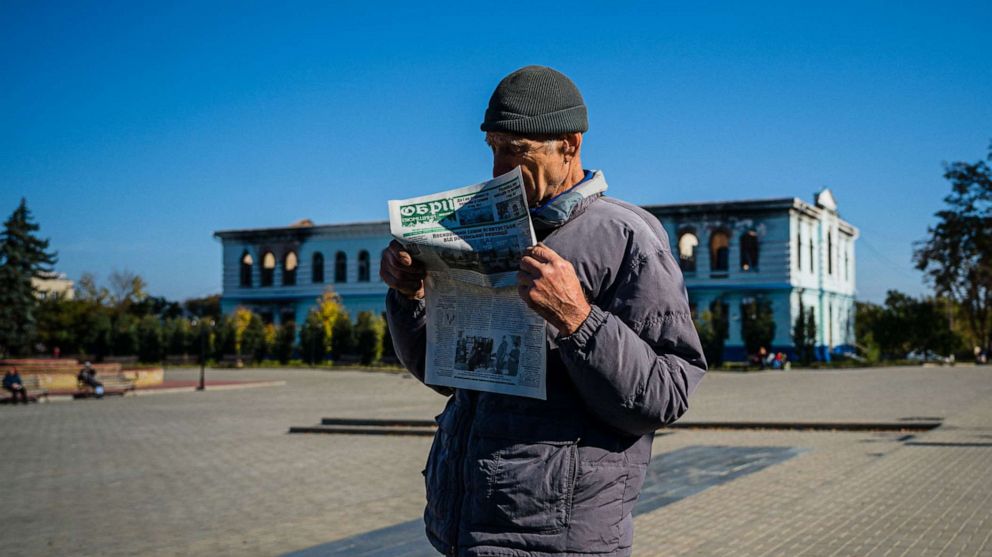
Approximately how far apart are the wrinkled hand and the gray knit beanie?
366mm

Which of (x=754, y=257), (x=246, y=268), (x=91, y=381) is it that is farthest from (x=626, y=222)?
(x=246, y=268)

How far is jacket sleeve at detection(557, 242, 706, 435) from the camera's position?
2152 millimetres

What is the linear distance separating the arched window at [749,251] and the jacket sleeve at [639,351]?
56.9 meters

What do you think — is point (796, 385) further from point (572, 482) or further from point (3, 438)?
point (572, 482)

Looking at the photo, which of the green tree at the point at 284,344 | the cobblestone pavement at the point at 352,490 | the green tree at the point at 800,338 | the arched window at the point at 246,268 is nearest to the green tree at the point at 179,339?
the green tree at the point at 284,344

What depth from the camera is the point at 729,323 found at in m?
57.9

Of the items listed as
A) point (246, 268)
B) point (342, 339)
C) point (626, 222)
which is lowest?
point (342, 339)

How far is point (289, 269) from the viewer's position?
6969cm

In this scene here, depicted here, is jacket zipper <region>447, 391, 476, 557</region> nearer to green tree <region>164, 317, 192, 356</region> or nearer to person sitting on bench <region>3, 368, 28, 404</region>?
person sitting on bench <region>3, 368, 28, 404</region>

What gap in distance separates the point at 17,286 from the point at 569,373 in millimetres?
62512

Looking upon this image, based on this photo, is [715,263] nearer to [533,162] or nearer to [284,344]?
[284,344]

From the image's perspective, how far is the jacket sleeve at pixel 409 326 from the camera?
2.74 metres

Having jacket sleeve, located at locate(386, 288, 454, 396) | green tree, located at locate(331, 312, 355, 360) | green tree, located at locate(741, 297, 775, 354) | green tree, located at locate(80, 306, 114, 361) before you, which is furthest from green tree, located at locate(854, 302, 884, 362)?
jacket sleeve, located at locate(386, 288, 454, 396)

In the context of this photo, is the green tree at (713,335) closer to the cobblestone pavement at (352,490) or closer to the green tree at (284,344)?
the green tree at (284,344)
